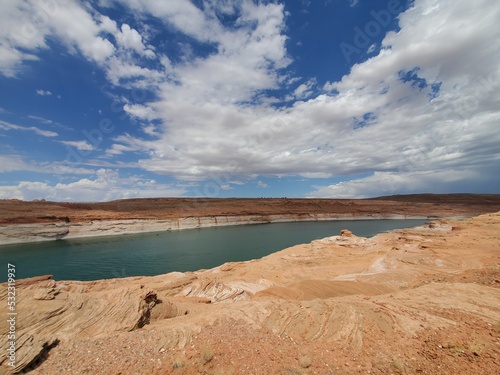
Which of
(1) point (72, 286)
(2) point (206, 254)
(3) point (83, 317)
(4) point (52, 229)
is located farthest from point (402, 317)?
(4) point (52, 229)

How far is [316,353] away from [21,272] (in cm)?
2871

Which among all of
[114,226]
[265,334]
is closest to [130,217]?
[114,226]

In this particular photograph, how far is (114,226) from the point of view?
48500 mm

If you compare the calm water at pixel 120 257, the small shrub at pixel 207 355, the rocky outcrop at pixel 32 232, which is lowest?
the calm water at pixel 120 257

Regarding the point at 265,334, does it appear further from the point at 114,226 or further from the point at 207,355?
the point at 114,226

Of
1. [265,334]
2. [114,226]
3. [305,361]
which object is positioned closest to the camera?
[305,361]

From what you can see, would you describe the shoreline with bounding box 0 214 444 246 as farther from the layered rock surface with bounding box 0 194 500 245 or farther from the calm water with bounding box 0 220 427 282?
the calm water with bounding box 0 220 427 282

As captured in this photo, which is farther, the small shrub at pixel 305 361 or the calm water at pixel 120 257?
the calm water at pixel 120 257

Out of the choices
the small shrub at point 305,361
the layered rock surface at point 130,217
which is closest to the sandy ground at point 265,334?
the small shrub at point 305,361

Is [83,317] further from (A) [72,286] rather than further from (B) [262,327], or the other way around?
(A) [72,286]

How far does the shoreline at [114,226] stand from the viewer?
127ft

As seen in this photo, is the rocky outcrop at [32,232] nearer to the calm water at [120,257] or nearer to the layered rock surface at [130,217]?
the layered rock surface at [130,217]

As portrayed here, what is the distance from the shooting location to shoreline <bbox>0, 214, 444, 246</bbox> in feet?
127

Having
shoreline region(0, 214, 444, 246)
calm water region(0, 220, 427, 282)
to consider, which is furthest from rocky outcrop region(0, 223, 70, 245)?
calm water region(0, 220, 427, 282)
